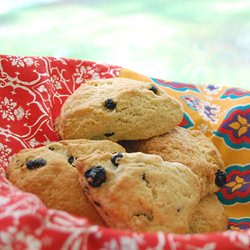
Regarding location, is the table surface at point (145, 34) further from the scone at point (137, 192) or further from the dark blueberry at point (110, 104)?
the scone at point (137, 192)

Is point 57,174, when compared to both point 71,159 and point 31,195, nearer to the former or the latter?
point 71,159

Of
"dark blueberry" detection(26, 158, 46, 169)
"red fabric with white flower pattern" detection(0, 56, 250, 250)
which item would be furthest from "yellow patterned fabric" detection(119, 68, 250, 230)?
"dark blueberry" detection(26, 158, 46, 169)

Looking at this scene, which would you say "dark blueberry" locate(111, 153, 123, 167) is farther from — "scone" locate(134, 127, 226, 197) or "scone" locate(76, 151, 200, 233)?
"scone" locate(134, 127, 226, 197)

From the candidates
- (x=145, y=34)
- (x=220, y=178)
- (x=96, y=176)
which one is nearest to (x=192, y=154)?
(x=220, y=178)

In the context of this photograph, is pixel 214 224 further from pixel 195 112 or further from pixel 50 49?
pixel 50 49

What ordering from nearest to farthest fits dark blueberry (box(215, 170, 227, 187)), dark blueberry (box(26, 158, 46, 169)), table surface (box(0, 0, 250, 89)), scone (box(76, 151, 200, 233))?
scone (box(76, 151, 200, 233)), dark blueberry (box(26, 158, 46, 169)), dark blueberry (box(215, 170, 227, 187)), table surface (box(0, 0, 250, 89))

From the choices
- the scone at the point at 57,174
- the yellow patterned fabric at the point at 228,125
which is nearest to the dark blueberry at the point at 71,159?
the scone at the point at 57,174
